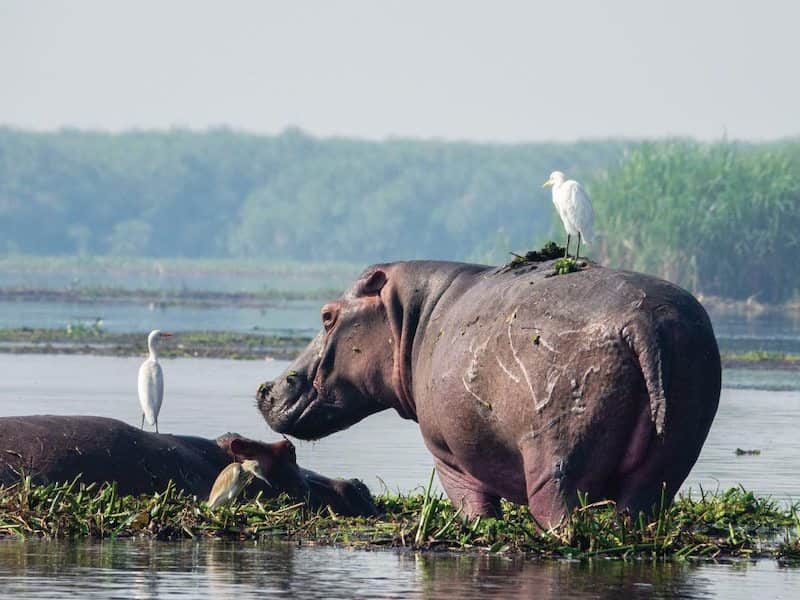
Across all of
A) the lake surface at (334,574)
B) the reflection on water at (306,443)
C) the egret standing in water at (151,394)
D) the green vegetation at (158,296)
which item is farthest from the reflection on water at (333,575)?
the green vegetation at (158,296)

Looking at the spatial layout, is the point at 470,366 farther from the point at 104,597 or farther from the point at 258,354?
the point at 258,354

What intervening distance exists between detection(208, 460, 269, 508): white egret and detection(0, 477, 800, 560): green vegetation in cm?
14

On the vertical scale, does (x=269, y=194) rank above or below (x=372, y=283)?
above

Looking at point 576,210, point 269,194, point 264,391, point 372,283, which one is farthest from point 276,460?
point 269,194

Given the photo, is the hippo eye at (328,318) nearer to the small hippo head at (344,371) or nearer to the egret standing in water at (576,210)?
the small hippo head at (344,371)

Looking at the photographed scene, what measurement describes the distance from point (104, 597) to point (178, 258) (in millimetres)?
120789

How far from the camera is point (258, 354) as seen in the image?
3522 centimetres

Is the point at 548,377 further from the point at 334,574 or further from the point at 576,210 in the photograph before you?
the point at 576,210

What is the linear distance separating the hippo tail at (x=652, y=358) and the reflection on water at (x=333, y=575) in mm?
729

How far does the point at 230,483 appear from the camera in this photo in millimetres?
11891

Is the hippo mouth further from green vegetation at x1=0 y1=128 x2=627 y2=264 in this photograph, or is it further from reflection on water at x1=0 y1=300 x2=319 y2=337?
green vegetation at x1=0 y1=128 x2=627 y2=264

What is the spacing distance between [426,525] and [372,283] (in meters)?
1.49

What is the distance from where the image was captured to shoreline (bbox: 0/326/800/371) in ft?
114

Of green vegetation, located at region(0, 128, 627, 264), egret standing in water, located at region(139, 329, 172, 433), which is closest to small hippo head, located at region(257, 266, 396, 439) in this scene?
egret standing in water, located at region(139, 329, 172, 433)
